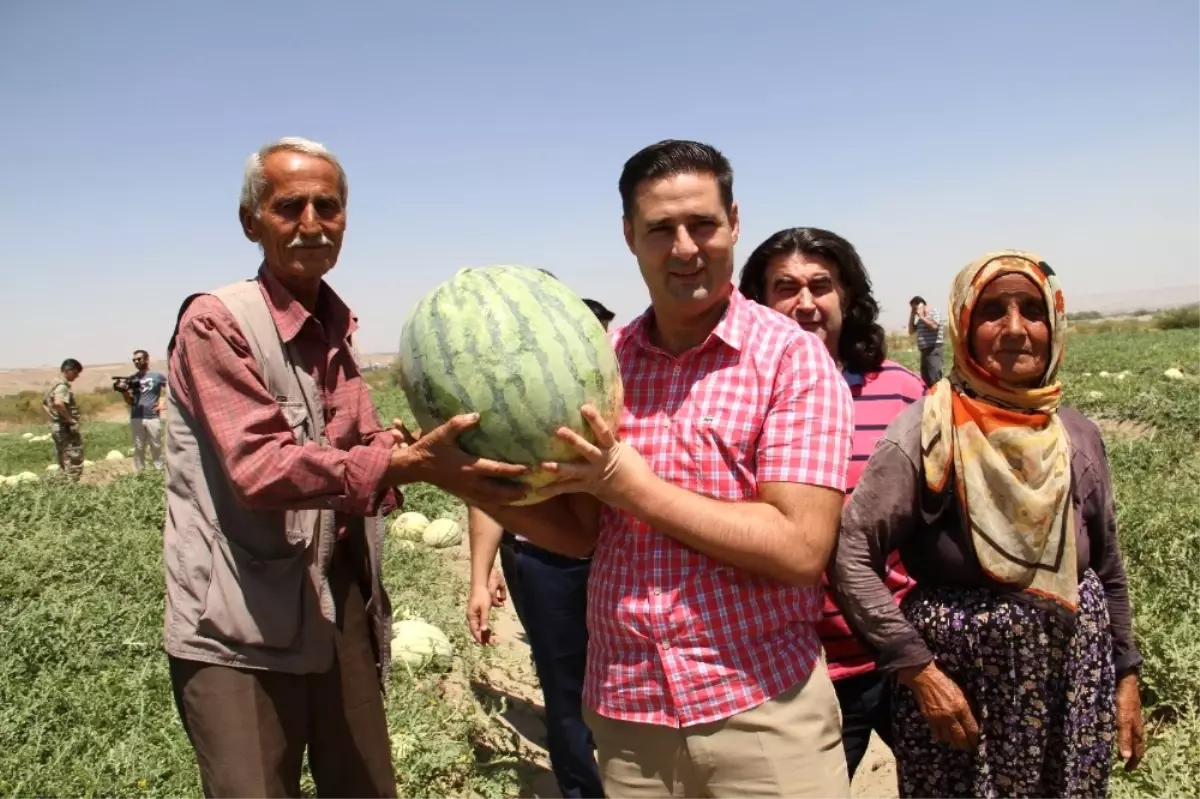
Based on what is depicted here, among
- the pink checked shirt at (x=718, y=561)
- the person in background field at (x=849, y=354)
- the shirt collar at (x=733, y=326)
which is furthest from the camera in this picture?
the person in background field at (x=849, y=354)

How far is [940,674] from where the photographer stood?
212cm

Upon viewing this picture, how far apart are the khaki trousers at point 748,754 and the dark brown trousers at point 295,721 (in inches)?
37.4

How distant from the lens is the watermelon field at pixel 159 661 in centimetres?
341

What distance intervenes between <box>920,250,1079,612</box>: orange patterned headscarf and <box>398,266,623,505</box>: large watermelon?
3.02 ft

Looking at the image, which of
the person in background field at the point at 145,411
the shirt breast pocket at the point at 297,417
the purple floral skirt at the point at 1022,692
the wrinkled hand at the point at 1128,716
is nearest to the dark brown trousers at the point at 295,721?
the shirt breast pocket at the point at 297,417

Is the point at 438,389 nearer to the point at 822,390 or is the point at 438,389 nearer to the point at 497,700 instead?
the point at 822,390

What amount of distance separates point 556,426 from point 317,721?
144 cm

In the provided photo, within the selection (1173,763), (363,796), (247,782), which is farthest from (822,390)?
(1173,763)

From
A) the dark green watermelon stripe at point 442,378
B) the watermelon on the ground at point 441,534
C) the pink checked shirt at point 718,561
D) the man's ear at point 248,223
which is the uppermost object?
the man's ear at point 248,223

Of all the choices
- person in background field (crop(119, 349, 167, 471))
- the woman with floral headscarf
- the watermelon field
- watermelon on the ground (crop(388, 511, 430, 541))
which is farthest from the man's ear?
person in background field (crop(119, 349, 167, 471))

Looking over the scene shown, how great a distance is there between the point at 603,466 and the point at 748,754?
0.71m

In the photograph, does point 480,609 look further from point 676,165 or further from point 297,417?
point 676,165

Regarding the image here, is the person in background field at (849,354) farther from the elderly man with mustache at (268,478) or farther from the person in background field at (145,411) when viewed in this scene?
the person in background field at (145,411)

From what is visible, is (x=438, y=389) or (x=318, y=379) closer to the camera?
(x=438, y=389)
